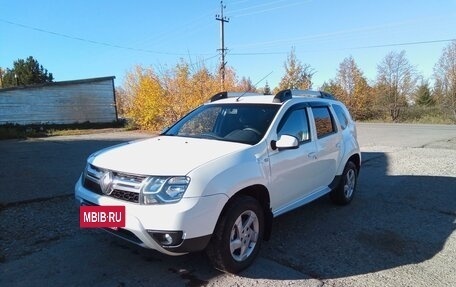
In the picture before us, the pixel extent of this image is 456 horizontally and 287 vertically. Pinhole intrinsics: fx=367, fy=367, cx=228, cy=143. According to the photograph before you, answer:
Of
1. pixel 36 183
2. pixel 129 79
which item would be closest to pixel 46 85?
pixel 129 79

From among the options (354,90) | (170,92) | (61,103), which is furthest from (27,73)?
(354,90)

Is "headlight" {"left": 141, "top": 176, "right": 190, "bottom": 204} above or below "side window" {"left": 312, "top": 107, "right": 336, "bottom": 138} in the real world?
below

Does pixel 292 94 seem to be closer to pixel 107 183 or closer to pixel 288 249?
pixel 288 249

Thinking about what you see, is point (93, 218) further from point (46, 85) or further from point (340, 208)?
point (46, 85)

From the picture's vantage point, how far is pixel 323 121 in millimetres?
5387

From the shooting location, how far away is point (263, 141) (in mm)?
4004

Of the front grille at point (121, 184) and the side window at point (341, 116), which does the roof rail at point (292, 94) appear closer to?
the side window at point (341, 116)

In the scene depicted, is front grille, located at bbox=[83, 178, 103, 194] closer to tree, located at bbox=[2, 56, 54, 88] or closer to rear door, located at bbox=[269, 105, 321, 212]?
rear door, located at bbox=[269, 105, 321, 212]

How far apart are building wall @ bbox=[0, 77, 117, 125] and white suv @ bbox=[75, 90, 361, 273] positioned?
2734 cm

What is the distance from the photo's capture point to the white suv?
10.4 ft

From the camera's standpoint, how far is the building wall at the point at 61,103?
2766 centimetres

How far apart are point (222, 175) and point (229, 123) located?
1380 millimetres

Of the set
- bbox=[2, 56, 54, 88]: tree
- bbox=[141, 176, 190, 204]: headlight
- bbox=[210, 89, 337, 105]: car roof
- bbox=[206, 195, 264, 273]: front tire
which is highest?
bbox=[2, 56, 54, 88]: tree

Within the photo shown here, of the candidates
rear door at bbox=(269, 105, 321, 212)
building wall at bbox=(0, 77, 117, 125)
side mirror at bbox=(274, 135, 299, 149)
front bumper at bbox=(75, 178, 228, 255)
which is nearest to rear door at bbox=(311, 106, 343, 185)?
rear door at bbox=(269, 105, 321, 212)
